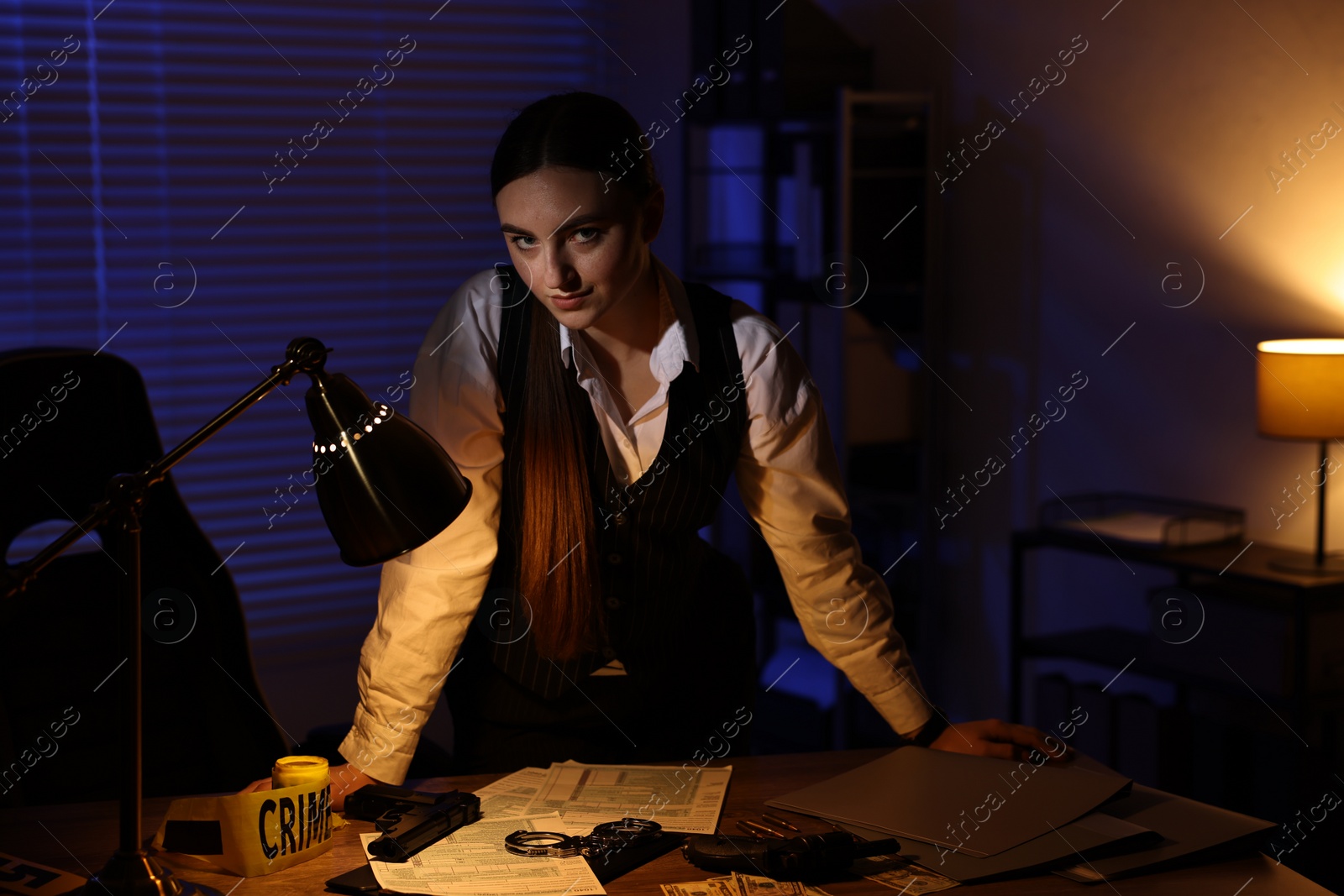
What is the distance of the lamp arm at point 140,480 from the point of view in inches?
37.8

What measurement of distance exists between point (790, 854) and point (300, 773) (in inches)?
19.9

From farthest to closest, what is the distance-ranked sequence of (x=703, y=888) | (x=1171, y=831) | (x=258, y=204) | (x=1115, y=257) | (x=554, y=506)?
(x=258, y=204) < (x=1115, y=257) < (x=554, y=506) < (x=1171, y=831) < (x=703, y=888)

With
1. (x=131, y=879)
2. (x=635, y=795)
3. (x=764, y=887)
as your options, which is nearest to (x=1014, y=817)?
(x=764, y=887)

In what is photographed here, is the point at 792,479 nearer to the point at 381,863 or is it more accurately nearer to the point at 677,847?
the point at 677,847

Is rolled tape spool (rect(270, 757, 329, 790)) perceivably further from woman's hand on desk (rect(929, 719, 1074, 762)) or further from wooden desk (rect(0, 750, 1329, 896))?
woman's hand on desk (rect(929, 719, 1074, 762))

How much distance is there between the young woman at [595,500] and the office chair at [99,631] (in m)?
0.36

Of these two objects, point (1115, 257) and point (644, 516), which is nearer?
point (644, 516)

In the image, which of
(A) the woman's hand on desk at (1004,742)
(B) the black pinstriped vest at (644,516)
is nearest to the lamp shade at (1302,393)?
(A) the woman's hand on desk at (1004,742)

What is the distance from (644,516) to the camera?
1.61 metres

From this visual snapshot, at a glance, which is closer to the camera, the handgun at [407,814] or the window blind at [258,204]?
the handgun at [407,814]

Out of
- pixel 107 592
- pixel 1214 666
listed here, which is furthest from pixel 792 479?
pixel 1214 666

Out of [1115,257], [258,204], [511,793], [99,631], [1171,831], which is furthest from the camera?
[258,204]

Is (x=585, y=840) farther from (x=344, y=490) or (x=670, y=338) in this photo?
(x=670, y=338)

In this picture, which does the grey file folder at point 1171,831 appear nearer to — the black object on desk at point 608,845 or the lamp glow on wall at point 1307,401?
the black object on desk at point 608,845
